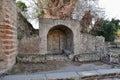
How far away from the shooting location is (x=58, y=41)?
10.0 metres

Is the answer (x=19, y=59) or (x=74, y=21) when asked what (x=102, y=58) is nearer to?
(x=74, y=21)

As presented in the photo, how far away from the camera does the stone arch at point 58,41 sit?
32.1 feet

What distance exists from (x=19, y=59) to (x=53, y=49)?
11.8ft

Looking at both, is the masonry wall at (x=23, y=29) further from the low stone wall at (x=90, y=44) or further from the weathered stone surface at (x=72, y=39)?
the low stone wall at (x=90, y=44)

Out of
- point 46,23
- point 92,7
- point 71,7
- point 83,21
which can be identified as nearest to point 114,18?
point 92,7

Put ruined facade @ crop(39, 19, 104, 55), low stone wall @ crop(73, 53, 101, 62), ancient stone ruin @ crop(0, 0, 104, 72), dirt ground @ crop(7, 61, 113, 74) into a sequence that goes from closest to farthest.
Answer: dirt ground @ crop(7, 61, 113, 74) → low stone wall @ crop(73, 53, 101, 62) → ancient stone ruin @ crop(0, 0, 104, 72) → ruined facade @ crop(39, 19, 104, 55)

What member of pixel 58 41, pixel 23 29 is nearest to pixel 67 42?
pixel 58 41

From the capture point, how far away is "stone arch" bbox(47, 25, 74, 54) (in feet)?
32.1

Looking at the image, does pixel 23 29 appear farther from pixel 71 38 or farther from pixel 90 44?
pixel 90 44

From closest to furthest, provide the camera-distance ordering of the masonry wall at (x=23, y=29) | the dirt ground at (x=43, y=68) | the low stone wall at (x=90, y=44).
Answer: the dirt ground at (x=43, y=68) → the masonry wall at (x=23, y=29) → the low stone wall at (x=90, y=44)

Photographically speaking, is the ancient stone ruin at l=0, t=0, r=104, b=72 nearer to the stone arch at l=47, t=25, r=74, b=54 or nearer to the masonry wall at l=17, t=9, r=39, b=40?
the stone arch at l=47, t=25, r=74, b=54

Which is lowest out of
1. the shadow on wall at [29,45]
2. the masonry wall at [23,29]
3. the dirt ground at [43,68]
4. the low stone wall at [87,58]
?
the dirt ground at [43,68]

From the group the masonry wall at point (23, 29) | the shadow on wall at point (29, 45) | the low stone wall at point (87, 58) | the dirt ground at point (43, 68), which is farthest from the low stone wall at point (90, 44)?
the dirt ground at point (43, 68)

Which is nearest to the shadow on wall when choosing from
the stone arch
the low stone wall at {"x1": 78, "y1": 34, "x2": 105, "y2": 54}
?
the stone arch
